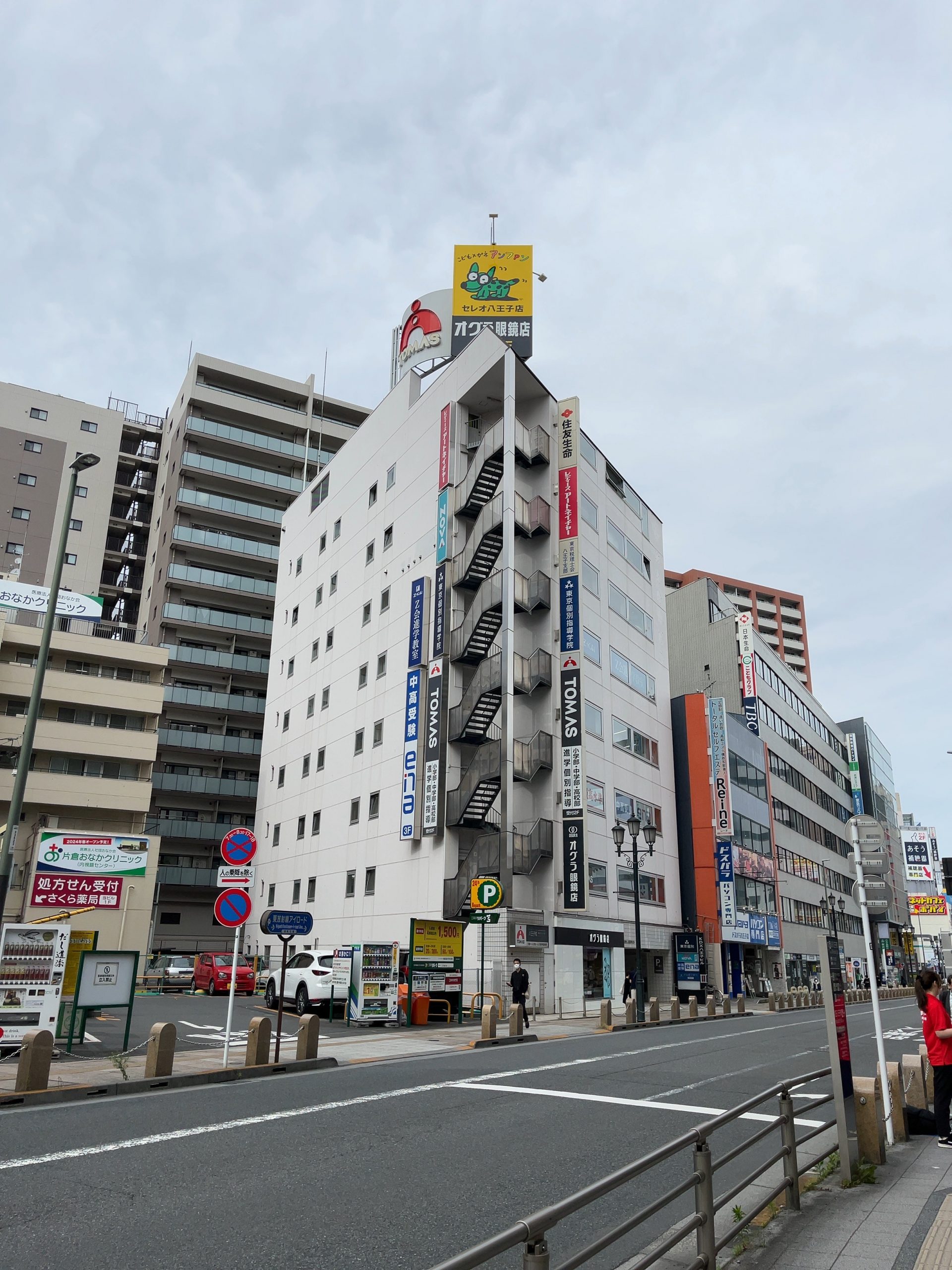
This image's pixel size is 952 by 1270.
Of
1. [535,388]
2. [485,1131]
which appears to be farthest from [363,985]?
[535,388]

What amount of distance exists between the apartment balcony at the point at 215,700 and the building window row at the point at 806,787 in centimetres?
3504

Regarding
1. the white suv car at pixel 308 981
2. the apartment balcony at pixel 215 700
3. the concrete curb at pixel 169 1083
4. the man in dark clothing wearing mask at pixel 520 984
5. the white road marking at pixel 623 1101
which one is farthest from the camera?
the apartment balcony at pixel 215 700

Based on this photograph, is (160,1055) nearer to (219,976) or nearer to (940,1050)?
(940,1050)

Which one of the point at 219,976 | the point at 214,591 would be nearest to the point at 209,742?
the point at 214,591

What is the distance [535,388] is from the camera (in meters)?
42.1

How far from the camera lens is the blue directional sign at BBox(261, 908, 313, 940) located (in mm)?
17688

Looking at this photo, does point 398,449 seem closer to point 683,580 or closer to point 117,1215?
point 117,1215

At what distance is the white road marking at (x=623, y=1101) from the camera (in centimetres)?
1099

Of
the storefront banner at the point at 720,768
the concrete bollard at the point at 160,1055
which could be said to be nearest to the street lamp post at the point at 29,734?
the concrete bollard at the point at 160,1055

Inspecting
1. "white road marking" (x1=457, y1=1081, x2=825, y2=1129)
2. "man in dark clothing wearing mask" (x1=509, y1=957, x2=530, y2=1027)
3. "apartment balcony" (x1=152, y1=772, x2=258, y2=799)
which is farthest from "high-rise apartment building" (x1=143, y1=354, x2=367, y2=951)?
"white road marking" (x1=457, y1=1081, x2=825, y2=1129)

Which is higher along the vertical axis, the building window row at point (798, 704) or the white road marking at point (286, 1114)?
the building window row at point (798, 704)

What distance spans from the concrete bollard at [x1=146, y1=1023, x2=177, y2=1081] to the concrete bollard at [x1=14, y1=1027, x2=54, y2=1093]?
1521 millimetres

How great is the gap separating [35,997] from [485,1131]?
9.42 metres

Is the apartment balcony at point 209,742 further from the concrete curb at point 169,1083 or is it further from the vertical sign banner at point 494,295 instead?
the concrete curb at point 169,1083
